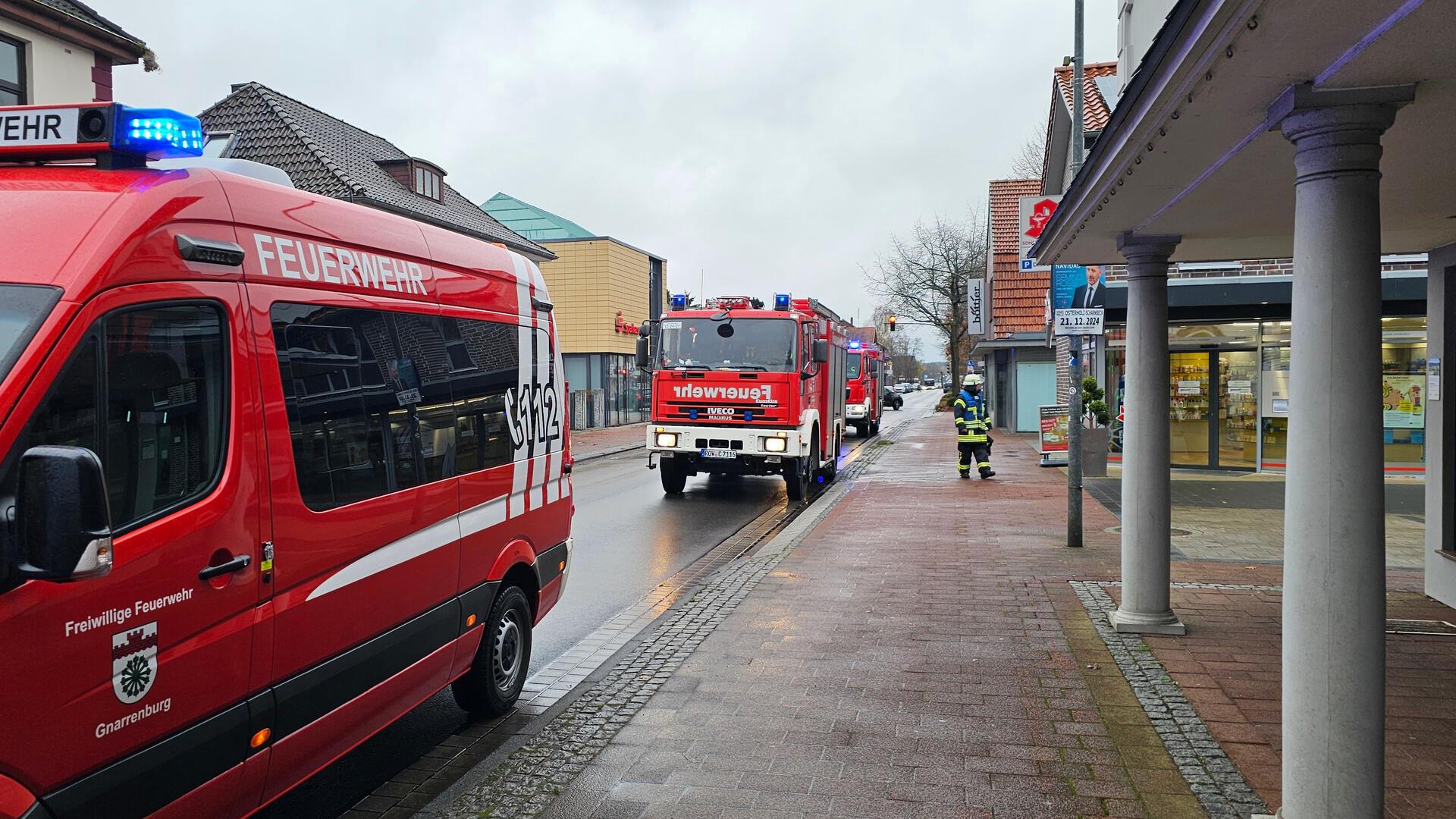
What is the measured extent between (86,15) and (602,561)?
1455cm

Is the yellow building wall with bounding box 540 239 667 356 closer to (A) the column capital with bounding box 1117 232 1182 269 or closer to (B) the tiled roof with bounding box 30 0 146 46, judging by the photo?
(B) the tiled roof with bounding box 30 0 146 46

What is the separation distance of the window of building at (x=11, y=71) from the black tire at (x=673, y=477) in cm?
1146

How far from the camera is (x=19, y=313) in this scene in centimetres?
268

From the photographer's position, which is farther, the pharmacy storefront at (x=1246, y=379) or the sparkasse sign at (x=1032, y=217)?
the pharmacy storefront at (x=1246, y=379)

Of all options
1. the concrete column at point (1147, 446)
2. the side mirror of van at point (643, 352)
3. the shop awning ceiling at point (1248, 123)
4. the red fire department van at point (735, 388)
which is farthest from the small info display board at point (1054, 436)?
the concrete column at point (1147, 446)

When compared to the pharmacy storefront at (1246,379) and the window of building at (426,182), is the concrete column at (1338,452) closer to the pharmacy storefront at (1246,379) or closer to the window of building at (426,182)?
the pharmacy storefront at (1246,379)

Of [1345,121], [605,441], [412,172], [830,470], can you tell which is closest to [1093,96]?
[830,470]

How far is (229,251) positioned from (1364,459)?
381 centimetres

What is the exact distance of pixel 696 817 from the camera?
158 inches

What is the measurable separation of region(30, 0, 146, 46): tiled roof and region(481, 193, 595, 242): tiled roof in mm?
25162

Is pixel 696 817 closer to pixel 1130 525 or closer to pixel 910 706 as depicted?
pixel 910 706

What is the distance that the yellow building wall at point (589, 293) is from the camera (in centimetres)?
3988

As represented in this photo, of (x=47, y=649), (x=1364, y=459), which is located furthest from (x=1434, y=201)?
(x=47, y=649)

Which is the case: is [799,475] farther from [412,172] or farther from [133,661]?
[412,172]
